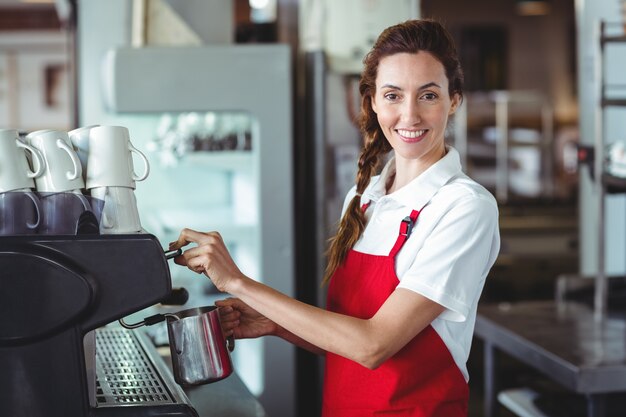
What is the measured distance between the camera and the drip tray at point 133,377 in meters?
1.31

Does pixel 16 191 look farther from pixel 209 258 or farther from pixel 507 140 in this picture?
pixel 507 140

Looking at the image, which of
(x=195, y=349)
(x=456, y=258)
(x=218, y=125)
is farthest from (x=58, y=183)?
(x=218, y=125)

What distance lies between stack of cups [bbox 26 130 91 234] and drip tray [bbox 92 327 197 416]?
296mm

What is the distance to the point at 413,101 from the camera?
57.2 inches

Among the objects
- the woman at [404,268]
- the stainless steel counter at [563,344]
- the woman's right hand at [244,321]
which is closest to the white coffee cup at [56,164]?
the woman at [404,268]

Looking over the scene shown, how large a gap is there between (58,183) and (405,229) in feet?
2.02

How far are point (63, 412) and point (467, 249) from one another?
70 centimetres

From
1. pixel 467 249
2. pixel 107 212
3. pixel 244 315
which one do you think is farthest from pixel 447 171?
pixel 107 212

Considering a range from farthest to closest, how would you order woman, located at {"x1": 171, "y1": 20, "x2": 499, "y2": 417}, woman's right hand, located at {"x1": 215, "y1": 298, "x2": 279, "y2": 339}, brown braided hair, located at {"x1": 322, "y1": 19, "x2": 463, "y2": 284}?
woman's right hand, located at {"x1": 215, "y1": 298, "x2": 279, "y2": 339}, brown braided hair, located at {"x1": 322, "y1": 19, "x2": 463, "y2": 284}, woman, located at {"x1": 171, "y1": 20, "x2": 499, "y2": 417}

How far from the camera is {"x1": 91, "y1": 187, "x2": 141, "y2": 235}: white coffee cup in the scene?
4.12 ft

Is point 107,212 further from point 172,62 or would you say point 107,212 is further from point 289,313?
point 172,62

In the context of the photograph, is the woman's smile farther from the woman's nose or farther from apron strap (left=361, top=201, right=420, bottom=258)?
apron strap (left=361, top=201, right=420, bottom=258)

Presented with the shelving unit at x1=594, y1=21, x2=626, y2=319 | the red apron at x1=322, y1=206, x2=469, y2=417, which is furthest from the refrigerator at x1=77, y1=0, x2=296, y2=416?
the red apron at x1=322, y1=206, x2=469, y2=417

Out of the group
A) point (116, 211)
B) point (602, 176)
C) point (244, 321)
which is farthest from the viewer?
point (602, 176)
